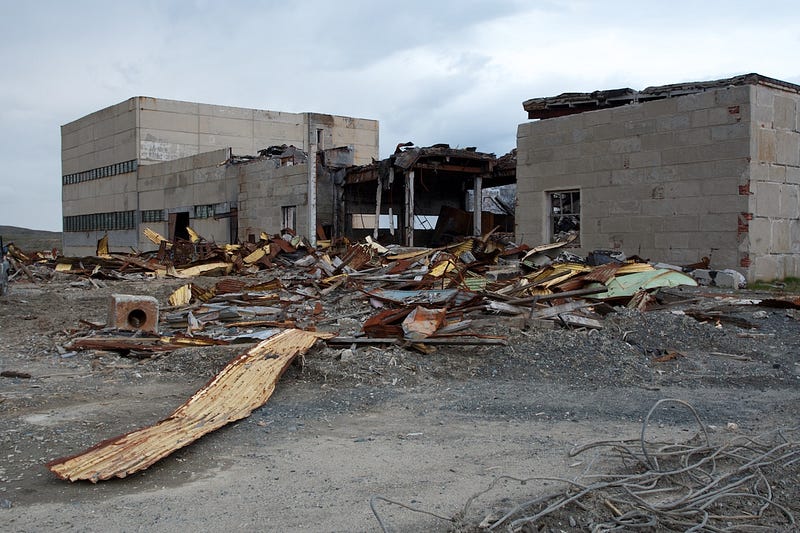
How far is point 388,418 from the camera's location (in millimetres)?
6250

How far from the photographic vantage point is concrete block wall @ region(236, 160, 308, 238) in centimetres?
2445

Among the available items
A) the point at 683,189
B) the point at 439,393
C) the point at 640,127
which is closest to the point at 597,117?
the point at 640,127

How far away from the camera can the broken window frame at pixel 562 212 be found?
17.8 meters

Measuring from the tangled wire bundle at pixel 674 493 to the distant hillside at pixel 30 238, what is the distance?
48.4 meters

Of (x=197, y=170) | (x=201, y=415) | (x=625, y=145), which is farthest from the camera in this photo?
(x=197, y=170)

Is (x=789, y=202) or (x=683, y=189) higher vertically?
(x=683, y=189)

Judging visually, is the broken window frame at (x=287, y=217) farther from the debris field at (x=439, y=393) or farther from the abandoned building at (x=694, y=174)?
the abandoned building at (x=694, y=174)

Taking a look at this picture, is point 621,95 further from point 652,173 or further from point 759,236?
point 759,236

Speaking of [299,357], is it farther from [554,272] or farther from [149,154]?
[149,154]

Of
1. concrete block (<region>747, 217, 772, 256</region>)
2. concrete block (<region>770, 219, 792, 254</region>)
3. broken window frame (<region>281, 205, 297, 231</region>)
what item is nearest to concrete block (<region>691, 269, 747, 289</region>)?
concrete block (<region>747, 217, 772, 256</region>)

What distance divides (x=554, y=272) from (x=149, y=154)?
92.6ft

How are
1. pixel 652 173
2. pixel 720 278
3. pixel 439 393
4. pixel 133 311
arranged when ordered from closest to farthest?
pixel 439 393 < pixel 133 311 < pixel 720 278 < pixel 652 173

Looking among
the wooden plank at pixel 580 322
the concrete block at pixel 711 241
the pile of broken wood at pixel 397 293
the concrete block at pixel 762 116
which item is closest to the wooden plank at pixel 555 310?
the pile of broken wood at pixel 397 293

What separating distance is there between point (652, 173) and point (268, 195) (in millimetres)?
15033
